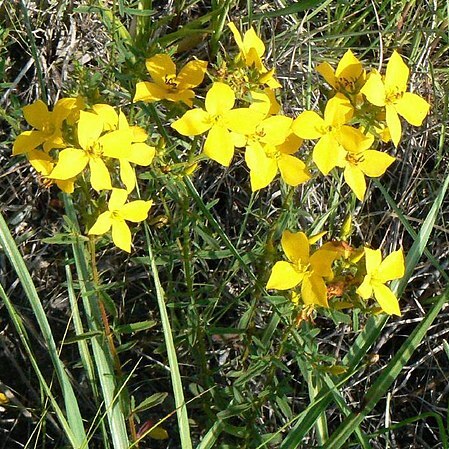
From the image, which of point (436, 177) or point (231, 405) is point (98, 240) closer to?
point (231, 405)

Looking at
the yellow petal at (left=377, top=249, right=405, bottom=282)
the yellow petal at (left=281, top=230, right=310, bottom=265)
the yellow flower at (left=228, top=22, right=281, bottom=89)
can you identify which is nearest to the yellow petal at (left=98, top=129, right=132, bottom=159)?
the yellow flower at (left=228, top=22, right=281, bottom=89)

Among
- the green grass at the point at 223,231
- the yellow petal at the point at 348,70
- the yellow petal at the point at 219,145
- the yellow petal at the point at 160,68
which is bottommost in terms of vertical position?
the green grass at the point at 223,231

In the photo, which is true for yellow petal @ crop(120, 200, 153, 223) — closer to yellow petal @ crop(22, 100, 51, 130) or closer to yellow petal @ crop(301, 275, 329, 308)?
yellow petal @ crop(22, 100, 51, 130)

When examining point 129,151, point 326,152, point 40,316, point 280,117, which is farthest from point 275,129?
point 40,316

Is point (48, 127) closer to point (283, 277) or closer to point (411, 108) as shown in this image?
point (283, 277)

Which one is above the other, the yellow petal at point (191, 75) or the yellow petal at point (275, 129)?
the yellow petal at point (191, 75)

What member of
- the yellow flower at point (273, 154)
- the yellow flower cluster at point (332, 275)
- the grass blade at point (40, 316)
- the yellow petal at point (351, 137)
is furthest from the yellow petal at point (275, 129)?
the grass blade at point (40, 316)

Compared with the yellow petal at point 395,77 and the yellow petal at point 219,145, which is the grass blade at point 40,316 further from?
the yellow petal at point 395,77

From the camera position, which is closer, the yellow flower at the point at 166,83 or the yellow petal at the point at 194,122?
the yellow petal at the point at 194,122
